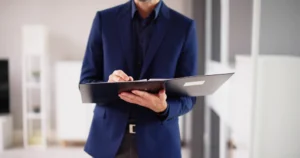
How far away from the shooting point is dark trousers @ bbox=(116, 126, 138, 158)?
1061 mm

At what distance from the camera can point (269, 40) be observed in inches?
64.9

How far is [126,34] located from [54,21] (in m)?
3.15

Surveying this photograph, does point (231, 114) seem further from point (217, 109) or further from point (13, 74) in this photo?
point (13, 74)

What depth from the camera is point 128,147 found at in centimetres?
107

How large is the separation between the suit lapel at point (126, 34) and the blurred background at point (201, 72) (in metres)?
0.83

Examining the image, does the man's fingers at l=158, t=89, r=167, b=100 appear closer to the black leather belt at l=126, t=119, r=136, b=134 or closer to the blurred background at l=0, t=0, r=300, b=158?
the black leather belt at l=126, t=119, r=136, b=134

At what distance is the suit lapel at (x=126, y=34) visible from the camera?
1046 millimetres

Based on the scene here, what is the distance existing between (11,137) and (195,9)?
2.55 meters

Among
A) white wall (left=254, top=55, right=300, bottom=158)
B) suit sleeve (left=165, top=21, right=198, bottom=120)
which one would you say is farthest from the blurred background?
suit sleeve (left=165, top=21, right=198, bottom=120)

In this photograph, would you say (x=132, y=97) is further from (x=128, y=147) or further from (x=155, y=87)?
(x=128, y=147)

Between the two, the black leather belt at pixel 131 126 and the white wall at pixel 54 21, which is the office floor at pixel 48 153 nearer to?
the white wall at pixel 54 21

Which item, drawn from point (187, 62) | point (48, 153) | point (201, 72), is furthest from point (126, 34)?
point (48, 153)

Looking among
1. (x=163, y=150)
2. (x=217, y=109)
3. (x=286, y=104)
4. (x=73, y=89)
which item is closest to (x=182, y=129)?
(x=217, y=109)

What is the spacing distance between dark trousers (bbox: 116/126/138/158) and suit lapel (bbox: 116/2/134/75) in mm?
199
